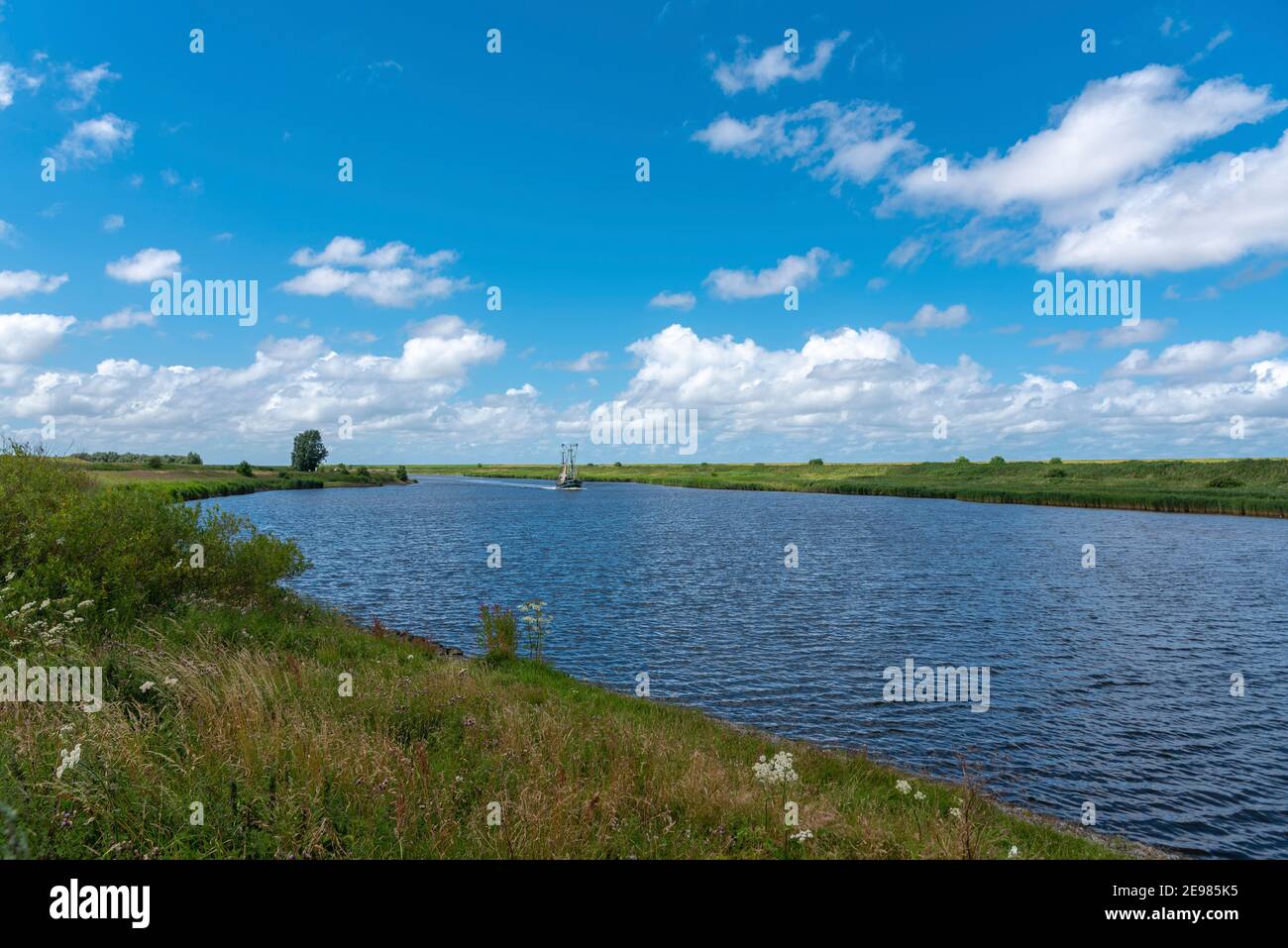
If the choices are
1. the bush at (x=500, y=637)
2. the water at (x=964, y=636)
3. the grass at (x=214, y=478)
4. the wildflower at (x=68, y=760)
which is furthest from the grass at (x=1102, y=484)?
the grass at (x=214, y=478)

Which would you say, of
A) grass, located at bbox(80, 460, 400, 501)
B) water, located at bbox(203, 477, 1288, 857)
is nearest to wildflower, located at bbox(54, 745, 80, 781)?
water, located at bbox(203, 477, 1288, 857)

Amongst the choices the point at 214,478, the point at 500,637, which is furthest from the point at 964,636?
the point at 214,478

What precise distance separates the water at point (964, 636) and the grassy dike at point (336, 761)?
302 cm

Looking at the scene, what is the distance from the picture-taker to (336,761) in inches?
324

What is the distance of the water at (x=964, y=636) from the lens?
15297 millimetres

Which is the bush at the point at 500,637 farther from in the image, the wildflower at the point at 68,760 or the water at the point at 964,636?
the wildflower at the point at 68,760

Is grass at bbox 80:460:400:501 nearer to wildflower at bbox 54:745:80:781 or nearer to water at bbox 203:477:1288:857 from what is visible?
water at bbox 203:477:1288:857

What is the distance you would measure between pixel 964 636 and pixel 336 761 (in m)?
25.4

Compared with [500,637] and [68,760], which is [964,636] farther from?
[68,760]

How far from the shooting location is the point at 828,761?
13.9 m

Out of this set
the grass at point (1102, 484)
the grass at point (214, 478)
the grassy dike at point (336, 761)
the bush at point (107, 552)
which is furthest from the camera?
the grass at point (214, 478)

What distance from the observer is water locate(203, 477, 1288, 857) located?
Answer: 15.3 m
